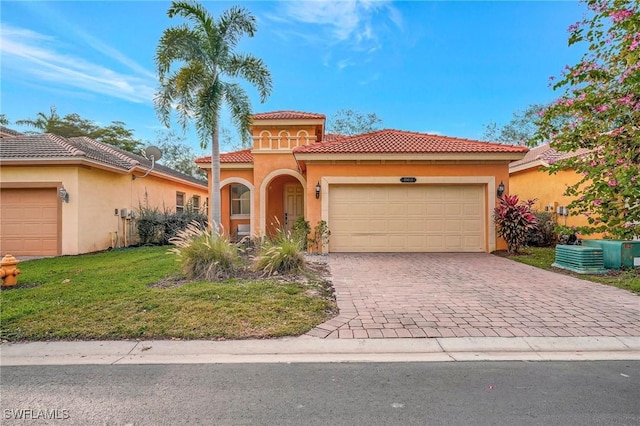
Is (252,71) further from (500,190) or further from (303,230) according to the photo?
(500,190)

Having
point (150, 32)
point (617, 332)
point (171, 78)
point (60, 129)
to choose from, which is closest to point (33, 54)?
point (150, 32)

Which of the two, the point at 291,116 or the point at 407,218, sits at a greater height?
the point at 291,116

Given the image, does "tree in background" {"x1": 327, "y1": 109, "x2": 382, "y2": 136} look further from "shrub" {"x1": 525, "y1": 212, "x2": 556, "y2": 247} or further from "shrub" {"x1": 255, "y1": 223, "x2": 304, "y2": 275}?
"shrub" {"x1": 255, "y1": 223, "x2": 304, "y2": 275}

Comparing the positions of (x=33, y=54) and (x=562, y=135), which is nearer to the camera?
(x=562, y=135)

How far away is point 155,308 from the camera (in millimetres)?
5039

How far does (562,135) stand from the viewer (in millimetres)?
8070

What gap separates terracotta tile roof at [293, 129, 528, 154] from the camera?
11.0 meters

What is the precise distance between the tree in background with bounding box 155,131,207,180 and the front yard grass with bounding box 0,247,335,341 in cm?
3014

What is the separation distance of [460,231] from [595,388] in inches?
347

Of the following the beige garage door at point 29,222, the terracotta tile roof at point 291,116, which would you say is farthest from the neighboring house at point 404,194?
the beige garage door at point 29,222

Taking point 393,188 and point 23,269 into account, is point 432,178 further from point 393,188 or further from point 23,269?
point 23,269

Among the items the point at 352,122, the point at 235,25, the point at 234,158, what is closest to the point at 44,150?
the point at 234,158

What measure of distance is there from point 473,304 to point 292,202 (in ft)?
36.8

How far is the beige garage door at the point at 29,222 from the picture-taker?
11594 mm
